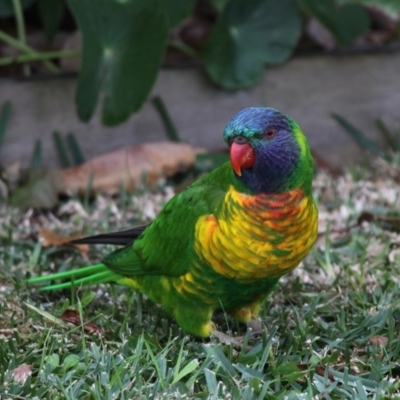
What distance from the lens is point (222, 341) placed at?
9.04 ft

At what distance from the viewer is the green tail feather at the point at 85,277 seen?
3035 mm

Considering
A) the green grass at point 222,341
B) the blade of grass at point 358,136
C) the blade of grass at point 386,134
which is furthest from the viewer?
the blade of grass at point 386,134

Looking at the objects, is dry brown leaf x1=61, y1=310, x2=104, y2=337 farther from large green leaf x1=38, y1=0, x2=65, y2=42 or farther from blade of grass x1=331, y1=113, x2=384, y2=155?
blade of grass x1=331, y1=113, x2=384, y2=155

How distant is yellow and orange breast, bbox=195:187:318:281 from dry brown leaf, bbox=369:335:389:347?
382mm

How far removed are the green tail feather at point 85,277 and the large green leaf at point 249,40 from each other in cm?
205

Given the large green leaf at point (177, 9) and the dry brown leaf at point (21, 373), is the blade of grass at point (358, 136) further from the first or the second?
the dry brown leaf at point (21, 373)

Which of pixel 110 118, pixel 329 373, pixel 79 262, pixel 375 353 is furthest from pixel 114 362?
pixel 110 118

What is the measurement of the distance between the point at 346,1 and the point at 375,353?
8.45 feet

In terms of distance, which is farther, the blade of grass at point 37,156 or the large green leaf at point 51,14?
the large green leaf at point 51,14

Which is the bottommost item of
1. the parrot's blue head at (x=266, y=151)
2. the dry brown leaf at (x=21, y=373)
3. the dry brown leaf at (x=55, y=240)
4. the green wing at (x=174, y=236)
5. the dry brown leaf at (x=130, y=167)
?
the dry brown leaf at (x=130, y=167)

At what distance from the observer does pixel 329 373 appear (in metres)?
2.50

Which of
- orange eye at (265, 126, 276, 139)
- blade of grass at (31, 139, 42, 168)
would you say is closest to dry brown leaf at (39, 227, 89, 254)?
blade of grass at (31, 139, 42, 168)

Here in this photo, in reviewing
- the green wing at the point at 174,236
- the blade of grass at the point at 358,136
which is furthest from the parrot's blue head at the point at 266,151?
the blade of grass at the point at 358,136

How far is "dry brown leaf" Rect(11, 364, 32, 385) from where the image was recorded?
7.99 ft
